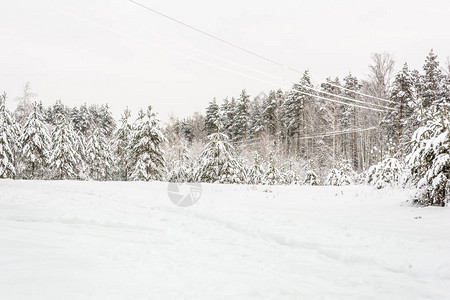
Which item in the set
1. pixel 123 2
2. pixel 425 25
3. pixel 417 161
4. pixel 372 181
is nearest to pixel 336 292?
pixel 417 161

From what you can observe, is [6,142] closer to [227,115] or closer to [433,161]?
[433,161]

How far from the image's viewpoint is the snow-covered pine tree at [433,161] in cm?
746

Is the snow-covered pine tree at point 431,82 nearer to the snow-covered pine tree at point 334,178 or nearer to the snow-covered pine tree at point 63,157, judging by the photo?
the snow-covered pine tree at point 334,178

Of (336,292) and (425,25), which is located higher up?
(425,25)

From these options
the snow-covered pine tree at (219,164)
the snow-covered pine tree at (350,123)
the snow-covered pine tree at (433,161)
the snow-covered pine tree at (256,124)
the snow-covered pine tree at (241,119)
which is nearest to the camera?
the snow-covered pine tree at (433,161)

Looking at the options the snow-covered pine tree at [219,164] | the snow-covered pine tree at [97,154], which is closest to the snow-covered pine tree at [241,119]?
the snow-covered pine tree at [97,154]

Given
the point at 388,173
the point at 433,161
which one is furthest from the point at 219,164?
the point at 433,161

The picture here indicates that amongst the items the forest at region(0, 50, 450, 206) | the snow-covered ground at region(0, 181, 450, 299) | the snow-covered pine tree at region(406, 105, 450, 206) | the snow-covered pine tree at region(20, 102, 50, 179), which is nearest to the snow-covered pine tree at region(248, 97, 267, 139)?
the forest at region(0, 50, 450, 206)

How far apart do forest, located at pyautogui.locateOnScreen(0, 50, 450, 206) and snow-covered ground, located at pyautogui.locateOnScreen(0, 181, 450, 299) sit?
6.82 ft

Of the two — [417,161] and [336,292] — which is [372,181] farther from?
[336,292]

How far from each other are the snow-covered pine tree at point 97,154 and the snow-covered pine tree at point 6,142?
9.29m

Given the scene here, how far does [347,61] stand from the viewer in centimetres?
4153

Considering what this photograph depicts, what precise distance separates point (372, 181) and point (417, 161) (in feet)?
16.0

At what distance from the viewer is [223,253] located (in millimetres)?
4707
